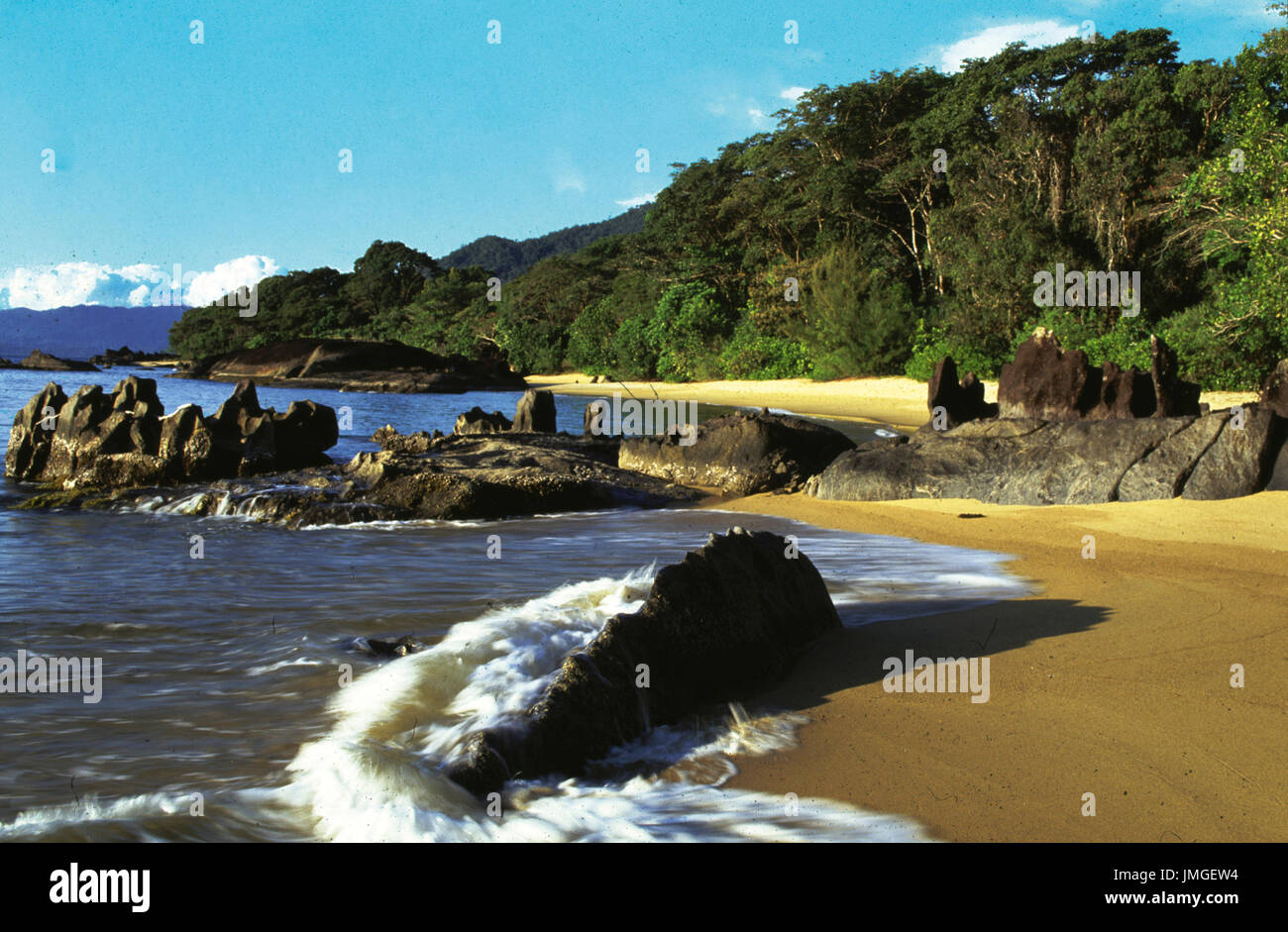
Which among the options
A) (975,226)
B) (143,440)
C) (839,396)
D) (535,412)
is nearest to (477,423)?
(535,412)

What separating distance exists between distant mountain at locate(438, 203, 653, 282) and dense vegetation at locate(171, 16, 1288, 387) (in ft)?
412

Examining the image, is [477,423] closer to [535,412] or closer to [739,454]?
[535,412]

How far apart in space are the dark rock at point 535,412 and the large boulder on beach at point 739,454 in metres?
2.82

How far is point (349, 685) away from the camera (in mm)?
4344

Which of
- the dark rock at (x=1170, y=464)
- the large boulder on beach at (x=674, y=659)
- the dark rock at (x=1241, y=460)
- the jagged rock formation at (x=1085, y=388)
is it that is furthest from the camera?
the jagged rock formation at (x=1085, y=388)

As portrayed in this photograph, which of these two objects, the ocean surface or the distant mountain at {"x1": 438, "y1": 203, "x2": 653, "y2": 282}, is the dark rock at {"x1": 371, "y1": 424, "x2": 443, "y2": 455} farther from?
the distant mountain at {"x1": 438, "y1": 203, "x2": 653, "y2": 282}

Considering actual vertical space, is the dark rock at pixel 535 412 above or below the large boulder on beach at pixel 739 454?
above

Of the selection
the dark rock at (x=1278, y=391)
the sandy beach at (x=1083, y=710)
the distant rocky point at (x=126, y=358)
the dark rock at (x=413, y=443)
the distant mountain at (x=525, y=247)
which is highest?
the distant mountain at (x=525, y=247)

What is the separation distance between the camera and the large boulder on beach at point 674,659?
3.38 m

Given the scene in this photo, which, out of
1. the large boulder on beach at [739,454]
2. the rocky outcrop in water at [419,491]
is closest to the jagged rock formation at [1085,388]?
the large boulder on beach at [739,454]

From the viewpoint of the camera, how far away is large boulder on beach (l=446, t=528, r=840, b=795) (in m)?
3.38

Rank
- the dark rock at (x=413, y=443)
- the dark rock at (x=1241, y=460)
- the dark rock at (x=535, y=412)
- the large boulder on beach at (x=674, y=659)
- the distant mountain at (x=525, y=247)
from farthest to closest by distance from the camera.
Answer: the distant mountain at (x=525, y=247) < the dark rock at (x=535, y=412) < the dark rock at (x=413, y=443) < the dark rock at (x=1241, y=460) < the large boulder on beach at (x=674, y=659)

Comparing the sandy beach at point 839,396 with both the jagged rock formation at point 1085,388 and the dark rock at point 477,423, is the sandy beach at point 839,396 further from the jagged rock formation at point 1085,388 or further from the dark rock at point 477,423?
the jagged rock formation at point 1085,388

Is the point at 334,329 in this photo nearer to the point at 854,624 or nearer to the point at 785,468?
the point at 785,468
